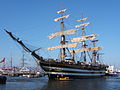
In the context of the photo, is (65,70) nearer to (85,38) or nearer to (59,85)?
(59,85)

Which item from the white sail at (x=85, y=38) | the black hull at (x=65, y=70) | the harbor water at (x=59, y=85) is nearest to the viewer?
the harbor water at (x=59, y=85)

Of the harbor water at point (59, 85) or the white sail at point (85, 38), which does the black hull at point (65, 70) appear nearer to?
the harbor water at point (59, 85)

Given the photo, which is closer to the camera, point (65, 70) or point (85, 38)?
point (65, 70)

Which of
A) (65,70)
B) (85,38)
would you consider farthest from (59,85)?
(85,38)

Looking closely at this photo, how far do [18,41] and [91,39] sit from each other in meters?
62.1

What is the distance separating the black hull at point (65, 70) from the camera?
7144 cm

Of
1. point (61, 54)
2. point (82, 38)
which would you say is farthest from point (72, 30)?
point (82, 38)

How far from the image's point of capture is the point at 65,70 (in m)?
75.2

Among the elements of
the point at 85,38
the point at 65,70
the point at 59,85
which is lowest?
the point at 59,85

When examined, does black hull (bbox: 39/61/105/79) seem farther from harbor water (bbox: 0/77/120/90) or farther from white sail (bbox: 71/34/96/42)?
white sail (bbox: 71/34/96/42)

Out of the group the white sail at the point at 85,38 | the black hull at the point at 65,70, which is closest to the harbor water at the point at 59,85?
the black hull at the point at 65,70

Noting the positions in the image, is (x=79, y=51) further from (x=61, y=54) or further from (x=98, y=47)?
(x=61, y=54)

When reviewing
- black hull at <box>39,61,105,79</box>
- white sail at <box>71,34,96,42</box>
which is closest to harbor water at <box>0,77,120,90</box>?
black hull at <box>39,61,105,79</box>

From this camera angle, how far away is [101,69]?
4242 inches
